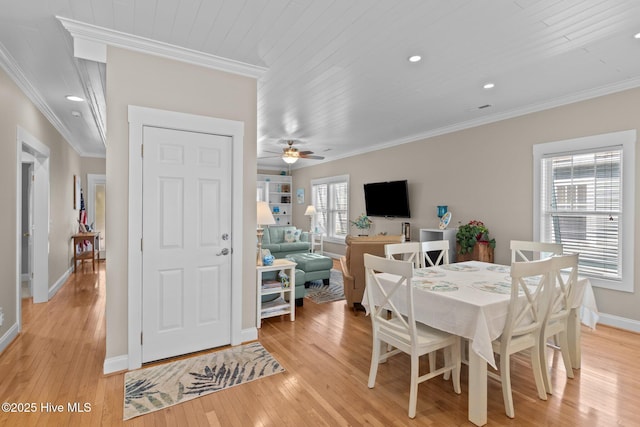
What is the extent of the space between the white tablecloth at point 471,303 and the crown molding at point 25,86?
12.8 ft

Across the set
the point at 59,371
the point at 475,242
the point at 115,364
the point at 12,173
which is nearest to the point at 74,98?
the point at 12,173

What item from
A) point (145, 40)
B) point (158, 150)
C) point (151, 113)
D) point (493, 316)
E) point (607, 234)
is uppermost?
point (145, 40)

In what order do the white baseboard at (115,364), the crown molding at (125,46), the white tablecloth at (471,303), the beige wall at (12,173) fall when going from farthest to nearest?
the beige wall at (12,173), the white baseboard at (115,364), the crown molding at (125,46), the white tablecloth at (471,303)

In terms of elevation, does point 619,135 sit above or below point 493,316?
above

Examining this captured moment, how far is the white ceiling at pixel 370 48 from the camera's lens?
2281mm

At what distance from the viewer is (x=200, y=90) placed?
9.96 ft

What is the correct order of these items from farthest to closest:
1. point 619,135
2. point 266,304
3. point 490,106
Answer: point 490,106 → point 266,304 → point 619,135

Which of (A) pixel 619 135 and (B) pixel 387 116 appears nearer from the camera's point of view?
(A) pixel 619 135

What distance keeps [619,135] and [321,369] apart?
4052mm

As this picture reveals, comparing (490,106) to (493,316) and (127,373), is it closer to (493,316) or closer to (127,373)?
(493,316)

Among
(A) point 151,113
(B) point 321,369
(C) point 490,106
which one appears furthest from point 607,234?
(A) point 151,113

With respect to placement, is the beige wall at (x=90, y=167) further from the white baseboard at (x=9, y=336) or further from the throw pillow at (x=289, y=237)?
the white baseboard at (x=9, y=336)

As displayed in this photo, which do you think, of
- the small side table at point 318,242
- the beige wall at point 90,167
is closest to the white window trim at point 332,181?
the small side table at point 318,242

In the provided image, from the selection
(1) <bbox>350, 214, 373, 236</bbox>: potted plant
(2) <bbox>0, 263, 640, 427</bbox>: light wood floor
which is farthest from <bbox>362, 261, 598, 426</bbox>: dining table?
(1) <bbox>350, 214, 373, 236</bbox>: potted plant
